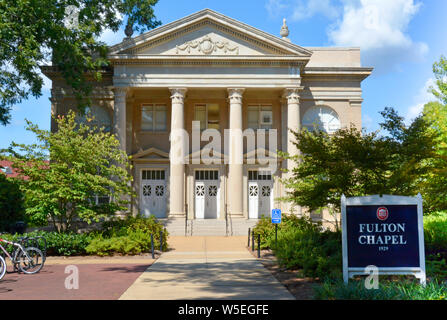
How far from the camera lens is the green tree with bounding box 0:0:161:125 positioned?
22.0 meters

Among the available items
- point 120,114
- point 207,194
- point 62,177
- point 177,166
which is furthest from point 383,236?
point 207,194

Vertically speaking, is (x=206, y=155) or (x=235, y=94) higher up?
(x=235, y=94)

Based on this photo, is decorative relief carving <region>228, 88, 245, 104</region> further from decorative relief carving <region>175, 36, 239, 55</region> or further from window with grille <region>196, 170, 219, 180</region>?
window with grille <region>196, 170, 219, 180</region>

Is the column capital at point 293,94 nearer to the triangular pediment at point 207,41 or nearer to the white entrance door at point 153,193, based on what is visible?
the triangular pediment at point 207,41

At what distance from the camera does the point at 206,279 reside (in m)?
11.2

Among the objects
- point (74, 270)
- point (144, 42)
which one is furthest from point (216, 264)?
point (144, 42)

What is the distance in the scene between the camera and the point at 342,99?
104ft

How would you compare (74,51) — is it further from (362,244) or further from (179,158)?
(362,244)

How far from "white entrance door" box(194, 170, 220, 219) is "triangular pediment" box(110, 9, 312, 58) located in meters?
8.52

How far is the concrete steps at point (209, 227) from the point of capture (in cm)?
2603

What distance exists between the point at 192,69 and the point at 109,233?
14.4 m

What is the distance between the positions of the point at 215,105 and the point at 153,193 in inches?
306

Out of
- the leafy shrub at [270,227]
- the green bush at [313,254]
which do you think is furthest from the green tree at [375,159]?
the leafy shrub at [270,227]

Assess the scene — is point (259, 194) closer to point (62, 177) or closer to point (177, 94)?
point (177, 94)
